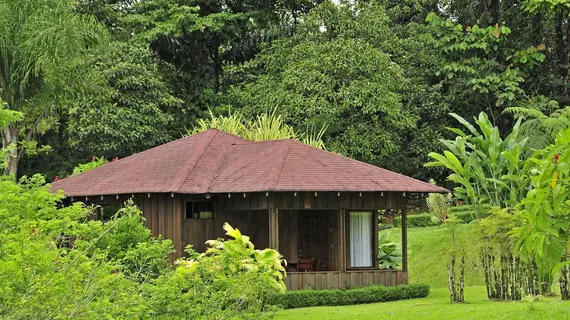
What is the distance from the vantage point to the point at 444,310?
17.2 m

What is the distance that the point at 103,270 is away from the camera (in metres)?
11.2

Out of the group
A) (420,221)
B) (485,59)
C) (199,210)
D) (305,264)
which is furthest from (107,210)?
(485,59)

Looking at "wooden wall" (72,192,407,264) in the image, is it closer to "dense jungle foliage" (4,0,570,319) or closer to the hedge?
"dense jungle foliage" (4,0,570,319)

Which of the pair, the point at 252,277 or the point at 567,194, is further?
the point at 252,277

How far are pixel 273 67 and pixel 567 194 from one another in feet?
80.6

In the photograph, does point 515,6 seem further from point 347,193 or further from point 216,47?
point 347,193

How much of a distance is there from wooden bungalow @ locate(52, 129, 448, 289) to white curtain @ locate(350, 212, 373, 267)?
0.02 meters

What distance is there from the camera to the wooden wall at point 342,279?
20.8m

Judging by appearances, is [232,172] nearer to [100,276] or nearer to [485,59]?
[100,276]

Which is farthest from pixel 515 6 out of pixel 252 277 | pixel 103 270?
pixel 103 270

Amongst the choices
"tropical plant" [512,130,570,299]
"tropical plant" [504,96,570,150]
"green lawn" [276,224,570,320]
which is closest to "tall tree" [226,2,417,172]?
"tropical plant" [504,96,570,150]

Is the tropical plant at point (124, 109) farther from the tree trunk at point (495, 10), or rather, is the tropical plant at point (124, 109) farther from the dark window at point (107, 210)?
the tree trunk at point (495, 10)

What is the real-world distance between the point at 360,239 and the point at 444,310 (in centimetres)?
559

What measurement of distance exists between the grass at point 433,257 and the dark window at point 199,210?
570 cm
